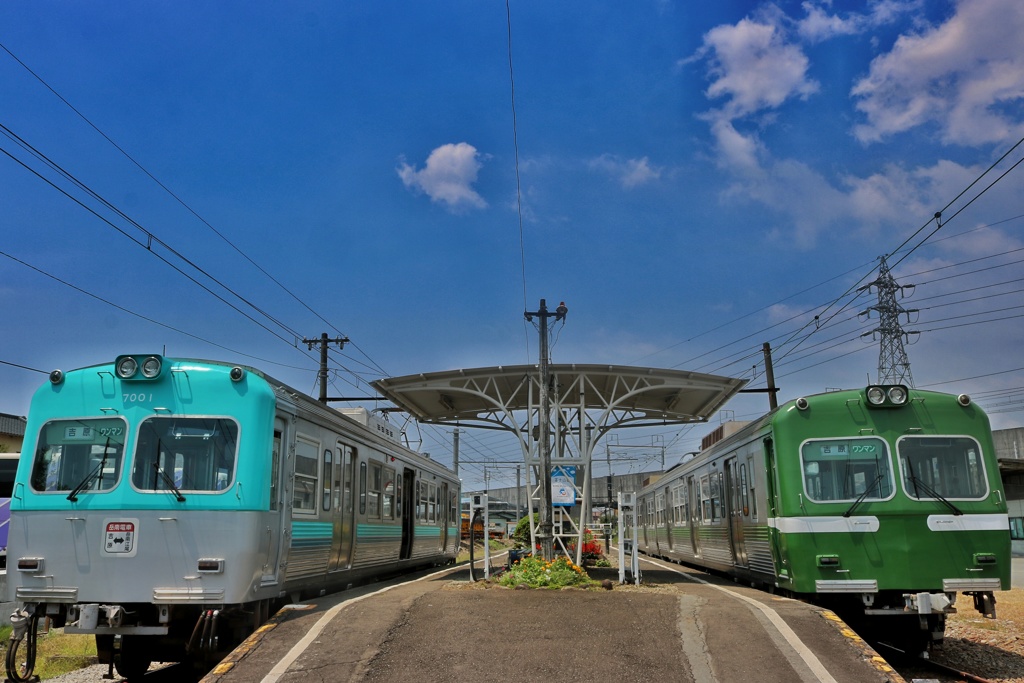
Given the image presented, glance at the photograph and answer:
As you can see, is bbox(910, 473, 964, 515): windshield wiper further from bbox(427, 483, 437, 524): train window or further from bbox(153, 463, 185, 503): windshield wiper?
bbox(427, 483, 437, 524): train window

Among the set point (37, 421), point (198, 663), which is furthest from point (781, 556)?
point (37, 421)

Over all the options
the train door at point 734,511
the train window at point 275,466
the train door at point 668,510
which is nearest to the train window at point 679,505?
the train door at point 668,510

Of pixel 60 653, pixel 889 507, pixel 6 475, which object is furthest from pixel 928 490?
pixel 6 475

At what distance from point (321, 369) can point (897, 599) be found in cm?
2457

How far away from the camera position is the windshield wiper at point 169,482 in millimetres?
9039

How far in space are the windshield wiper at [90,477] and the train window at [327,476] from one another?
3.36 m

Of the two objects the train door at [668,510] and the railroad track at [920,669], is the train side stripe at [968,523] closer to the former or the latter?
the railroad track at [920,669]

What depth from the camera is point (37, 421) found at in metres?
9.52

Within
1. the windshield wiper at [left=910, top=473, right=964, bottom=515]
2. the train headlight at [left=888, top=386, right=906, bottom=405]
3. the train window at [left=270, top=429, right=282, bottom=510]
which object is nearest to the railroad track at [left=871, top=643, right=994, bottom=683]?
the windshield wiper at [left=910, top=473, right=964, bottom=515]

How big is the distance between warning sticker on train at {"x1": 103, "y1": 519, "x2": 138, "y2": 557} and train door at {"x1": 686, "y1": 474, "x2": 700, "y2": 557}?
1376 centimetres

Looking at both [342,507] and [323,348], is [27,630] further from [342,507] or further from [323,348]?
[323,348]

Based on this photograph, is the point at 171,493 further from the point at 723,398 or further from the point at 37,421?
the point at 723,398

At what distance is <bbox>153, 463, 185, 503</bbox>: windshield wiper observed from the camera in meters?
9.04

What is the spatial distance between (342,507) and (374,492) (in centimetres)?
224
